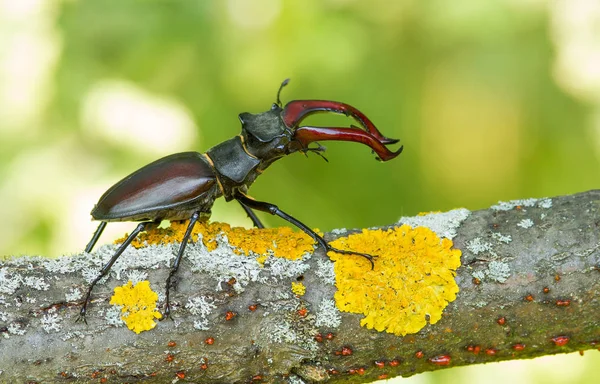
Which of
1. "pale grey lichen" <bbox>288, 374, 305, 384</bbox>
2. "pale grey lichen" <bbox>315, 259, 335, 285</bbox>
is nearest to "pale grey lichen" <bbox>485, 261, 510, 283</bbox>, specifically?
"pale grey lichen" <bbox>315, 259, 335, 285</bbox>

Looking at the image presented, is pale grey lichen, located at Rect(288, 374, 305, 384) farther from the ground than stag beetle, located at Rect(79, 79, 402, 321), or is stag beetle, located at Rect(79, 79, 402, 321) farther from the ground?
stag beetle, located at Rect(79, 79, 402, 321)

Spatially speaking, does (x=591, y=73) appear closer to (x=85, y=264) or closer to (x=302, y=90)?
(x=302, y=90)

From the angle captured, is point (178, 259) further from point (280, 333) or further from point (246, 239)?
point (280, 333)

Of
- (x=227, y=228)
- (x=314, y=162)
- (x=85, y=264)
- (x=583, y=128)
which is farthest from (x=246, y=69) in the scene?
(x=583, y=128)

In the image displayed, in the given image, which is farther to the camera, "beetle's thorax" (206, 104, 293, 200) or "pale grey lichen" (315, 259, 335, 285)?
"beetle's thorax" (206, 104, 293, 200)

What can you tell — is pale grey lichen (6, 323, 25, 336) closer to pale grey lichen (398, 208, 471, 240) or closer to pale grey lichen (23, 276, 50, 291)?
pale grey lichen (23, 276, 50, 291)

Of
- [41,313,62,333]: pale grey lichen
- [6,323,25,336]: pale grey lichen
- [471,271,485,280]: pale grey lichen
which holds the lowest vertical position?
[6,323,25,336]: pale grey lichen

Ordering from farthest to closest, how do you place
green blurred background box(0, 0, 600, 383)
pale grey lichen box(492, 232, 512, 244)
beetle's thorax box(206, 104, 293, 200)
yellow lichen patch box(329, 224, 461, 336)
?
green blurred background box(0, 0, 600, 383), beetle's thorax box(206, 104, 293, 200), pale grey lichen box(492, 232, 512, 244), yellow lichen patch box(329, 224, 461, 336)
